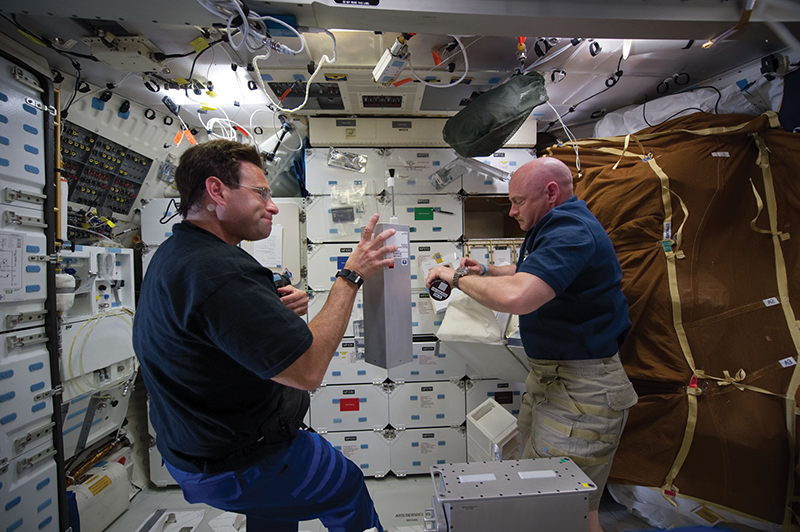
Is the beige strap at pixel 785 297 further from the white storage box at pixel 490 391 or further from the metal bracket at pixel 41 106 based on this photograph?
the metal bracket at pixel 41 106

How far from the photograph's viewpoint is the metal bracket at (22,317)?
188 centimetres

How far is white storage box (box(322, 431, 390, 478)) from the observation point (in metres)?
3.11

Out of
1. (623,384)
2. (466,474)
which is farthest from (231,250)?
(623,384)

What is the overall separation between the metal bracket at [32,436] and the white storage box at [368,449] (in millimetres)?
1945

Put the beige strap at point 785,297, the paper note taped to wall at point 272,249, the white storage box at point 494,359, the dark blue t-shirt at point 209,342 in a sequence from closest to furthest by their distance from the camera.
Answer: the dark blue t-shirt at point 209,342
the beige strap at point 785,297
the white storage box at point 494,359
the paper note taped to wall at point 272,249

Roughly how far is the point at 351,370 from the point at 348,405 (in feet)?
1.11

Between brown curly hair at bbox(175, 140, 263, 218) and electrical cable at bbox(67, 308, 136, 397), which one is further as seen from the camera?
electrical cable at bbox(67, 308, 136, 397)

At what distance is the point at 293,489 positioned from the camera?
1.39 meters

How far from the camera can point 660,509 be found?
230 centimetres

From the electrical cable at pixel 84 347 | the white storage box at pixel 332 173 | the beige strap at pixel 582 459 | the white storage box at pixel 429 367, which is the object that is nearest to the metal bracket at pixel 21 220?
the electrical cable at pixel 84 347

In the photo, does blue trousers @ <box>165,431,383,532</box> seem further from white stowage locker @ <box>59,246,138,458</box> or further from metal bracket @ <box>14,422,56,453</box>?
white stowage locker @ <box>59,246,138,458</box>

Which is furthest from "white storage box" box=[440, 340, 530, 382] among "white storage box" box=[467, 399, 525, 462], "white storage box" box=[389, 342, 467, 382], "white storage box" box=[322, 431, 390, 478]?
"white storage box" box=[322, 431, 390, 478]

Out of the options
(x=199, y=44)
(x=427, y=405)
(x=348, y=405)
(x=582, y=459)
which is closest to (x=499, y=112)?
(x=199, y=44)

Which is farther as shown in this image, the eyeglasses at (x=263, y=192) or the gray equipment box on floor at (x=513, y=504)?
the eyeglasses at (x=263, y=192)
